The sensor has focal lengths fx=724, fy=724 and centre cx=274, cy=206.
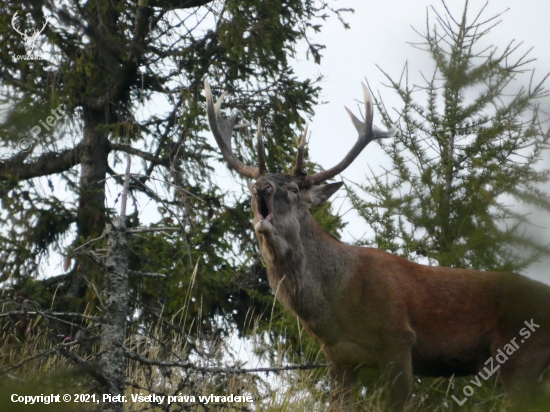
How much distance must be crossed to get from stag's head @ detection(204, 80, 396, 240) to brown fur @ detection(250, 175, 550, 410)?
0.05 feet

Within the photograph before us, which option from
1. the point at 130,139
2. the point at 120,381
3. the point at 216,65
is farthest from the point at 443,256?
the point at 130,139

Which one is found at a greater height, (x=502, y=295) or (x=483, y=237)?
(x=502, y=295)

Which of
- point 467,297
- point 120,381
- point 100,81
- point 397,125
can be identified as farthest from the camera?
point 100,81

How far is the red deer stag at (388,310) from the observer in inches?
218

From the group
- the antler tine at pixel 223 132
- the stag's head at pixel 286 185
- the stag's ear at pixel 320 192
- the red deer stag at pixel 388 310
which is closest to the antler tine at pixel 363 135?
the stag's head at pixel 286 185

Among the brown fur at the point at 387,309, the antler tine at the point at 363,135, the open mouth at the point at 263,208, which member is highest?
the antler tine at the point at 363,135

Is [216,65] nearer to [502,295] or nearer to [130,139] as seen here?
[130,139]

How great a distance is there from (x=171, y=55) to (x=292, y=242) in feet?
20.8

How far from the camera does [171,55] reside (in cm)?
1142

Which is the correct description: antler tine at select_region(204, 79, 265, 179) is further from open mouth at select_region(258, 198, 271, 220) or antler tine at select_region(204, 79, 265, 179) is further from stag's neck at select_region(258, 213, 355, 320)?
stag's neck at select_region(258, 213, 355, 320)

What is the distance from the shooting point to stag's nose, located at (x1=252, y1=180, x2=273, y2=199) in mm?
5902

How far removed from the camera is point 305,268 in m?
5.92

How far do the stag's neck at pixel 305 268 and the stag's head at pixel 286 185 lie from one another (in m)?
0.10

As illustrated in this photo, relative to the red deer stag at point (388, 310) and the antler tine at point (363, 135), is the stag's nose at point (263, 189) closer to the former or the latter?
the red deer stag at point (388, 310)
